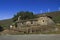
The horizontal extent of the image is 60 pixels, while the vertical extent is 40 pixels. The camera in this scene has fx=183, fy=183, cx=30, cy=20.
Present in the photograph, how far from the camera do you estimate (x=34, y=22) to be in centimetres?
8231

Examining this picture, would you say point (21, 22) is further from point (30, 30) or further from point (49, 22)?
point (30, 30)

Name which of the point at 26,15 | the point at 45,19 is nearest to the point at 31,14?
the point at 26,15

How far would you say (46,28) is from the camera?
64875 millimetres

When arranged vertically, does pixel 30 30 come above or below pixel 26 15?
below

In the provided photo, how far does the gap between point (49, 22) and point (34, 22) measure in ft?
23.4

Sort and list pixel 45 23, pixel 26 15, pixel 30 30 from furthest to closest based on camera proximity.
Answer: pixel 26 15 → pixel 45 23 → pixel 30 30

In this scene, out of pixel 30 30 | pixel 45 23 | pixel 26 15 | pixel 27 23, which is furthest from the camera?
pixel 26 15

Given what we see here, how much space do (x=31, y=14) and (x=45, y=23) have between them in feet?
131

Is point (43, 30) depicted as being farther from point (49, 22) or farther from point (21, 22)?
point (21, 22)

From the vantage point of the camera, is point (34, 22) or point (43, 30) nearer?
point (43, 30)

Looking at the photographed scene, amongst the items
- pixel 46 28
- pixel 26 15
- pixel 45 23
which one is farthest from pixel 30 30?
pixel 26 15

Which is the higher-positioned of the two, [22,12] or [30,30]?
[22,12]

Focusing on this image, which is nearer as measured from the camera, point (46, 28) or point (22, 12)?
point (46, 28)

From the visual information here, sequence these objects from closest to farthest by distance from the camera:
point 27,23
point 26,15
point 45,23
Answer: point 45,23 → point 27,23 → point 26,15
